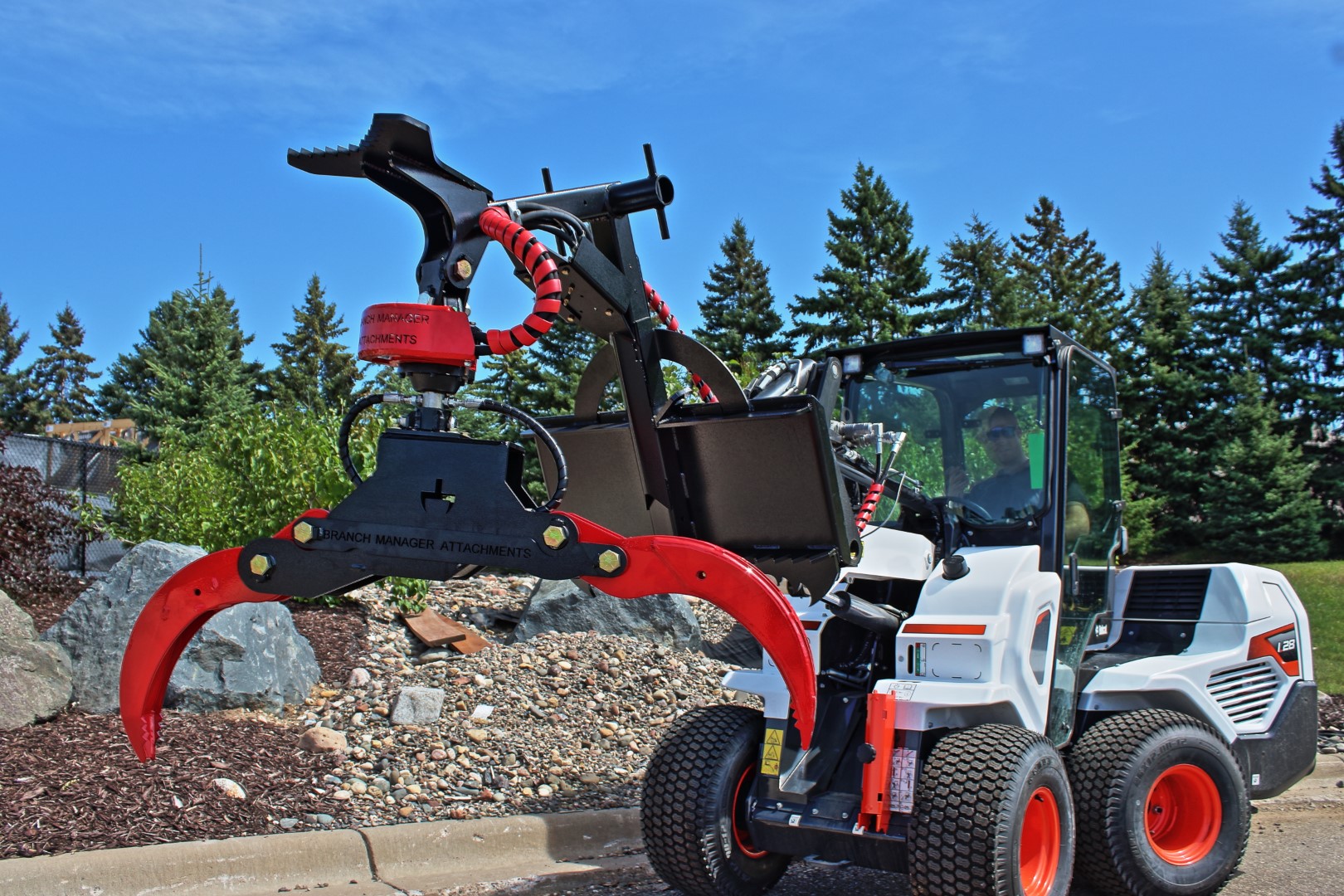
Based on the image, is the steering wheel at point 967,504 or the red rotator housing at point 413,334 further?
the steering wheel at point 967,504

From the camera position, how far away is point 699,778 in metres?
4.29

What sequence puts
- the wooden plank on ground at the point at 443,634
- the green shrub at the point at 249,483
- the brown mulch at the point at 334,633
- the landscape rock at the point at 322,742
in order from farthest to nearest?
the green shrub at the point at 249,483, the wooden plank on ground at the point at 443,634, the brown mulch at the point at 334,633, the landscape rock at the point at 322,742

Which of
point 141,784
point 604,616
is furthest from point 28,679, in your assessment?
point 604,616

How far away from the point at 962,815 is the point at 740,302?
103ft

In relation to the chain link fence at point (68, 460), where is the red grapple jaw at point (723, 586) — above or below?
below

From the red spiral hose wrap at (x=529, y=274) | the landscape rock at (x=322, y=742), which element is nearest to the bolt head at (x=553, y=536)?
the red spiral hose wrap at (x=529, y=274)

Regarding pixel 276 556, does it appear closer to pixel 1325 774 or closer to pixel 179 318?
pixel 1325 774

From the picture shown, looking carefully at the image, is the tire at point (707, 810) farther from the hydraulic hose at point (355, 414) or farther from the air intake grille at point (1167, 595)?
the air intake grille at point (1167, 595)

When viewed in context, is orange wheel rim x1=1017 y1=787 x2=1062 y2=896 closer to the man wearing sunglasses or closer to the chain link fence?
the man wearing sunglasses

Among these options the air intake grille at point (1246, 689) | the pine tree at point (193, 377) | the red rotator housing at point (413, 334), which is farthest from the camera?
the pine tree at point (193, 377)

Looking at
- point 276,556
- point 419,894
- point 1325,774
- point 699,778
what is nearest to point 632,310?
point 276,556

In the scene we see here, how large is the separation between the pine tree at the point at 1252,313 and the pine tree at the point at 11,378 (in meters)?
45.8

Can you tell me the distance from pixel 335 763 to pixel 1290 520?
2113 cm

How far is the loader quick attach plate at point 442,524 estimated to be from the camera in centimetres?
309
